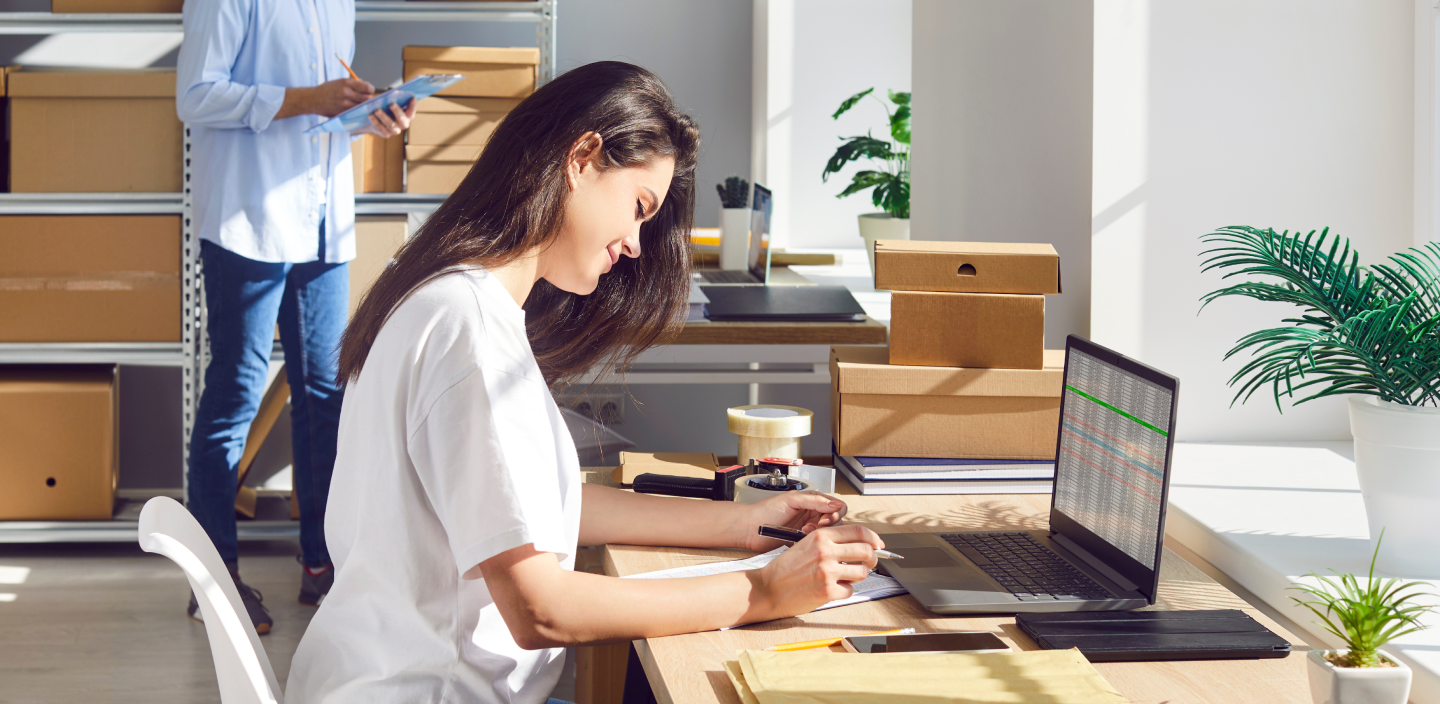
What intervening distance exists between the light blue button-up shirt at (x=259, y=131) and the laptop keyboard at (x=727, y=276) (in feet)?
3.13

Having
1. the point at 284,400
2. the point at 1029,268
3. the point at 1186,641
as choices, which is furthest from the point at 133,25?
the point at 1186,641

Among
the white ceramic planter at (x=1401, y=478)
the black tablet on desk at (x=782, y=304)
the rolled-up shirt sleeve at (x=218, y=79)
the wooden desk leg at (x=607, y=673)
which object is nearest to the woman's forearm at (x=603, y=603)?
the white ceramic planter at (x=1401, y=478)

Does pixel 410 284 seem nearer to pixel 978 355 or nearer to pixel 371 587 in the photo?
pixel 371 587

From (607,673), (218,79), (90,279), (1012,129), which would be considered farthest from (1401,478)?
(90,279)

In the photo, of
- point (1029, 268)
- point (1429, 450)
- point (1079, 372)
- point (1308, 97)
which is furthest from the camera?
point (1308, 97)

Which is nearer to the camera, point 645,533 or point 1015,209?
point 645,533

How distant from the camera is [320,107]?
254 cm

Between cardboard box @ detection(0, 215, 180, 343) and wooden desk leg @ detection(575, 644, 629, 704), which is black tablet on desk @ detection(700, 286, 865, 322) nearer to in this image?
wooden desk leg @ detection(575, 644, 629, 704)

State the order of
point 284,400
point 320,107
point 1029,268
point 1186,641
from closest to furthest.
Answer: point 1186,641, point 1029,268, point 320,107, point 284,400

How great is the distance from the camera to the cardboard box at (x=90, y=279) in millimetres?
2949

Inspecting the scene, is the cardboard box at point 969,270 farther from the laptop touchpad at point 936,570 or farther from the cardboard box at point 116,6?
the cardboard box at point 116,6

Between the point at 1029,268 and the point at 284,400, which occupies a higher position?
the point at 1029,268

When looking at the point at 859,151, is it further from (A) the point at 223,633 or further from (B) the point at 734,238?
(A) the point at 223,633

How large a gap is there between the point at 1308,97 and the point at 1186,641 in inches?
40.7
